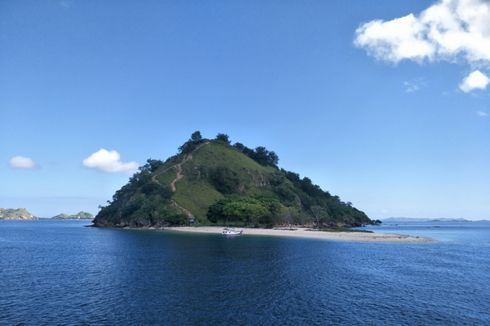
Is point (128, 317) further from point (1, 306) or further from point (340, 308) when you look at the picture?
point (340, 308)

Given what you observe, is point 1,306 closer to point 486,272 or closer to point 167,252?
point 167,252

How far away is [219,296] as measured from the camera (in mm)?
50781

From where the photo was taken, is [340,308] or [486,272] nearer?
[340,308]

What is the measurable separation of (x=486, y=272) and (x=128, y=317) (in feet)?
232

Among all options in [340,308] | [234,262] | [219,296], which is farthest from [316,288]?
[234,262]

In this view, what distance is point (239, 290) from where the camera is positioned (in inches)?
2144

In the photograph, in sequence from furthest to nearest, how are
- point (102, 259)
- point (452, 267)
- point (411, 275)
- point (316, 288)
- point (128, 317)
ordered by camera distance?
point (102, 259), point (452, 267), point (411, 275), point (316, 288), point (128, 317)

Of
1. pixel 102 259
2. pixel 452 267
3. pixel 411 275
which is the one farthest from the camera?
pixel 102 259

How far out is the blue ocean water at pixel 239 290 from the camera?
138 ft

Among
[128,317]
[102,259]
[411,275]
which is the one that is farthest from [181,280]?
[411,275]

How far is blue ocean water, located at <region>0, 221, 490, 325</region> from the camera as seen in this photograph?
138ft

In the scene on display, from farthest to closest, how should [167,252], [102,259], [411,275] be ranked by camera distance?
[167,252] < [102,259] < [411,275]

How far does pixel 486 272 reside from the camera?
76.0 metres

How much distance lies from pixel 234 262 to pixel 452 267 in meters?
46.7
